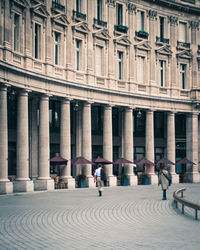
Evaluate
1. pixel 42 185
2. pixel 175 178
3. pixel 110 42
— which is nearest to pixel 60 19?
pixel 110 42

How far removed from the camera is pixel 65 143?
39719 millimetres

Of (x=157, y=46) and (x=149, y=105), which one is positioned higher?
(x=157, y=46)

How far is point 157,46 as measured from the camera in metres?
49.9

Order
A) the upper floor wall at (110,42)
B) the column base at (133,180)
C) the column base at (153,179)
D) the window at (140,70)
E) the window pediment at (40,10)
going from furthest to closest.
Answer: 1. the window at (140,70)
2. the column base at (153,179)
3. the column base at (133,180)
4. the window pediment at (40,10)
5. the upper floor wall at (110,42)

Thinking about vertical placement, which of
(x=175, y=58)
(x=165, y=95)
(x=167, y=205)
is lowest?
(x=167, y=205)

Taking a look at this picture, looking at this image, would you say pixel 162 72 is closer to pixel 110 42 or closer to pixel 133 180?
pixel 110 42

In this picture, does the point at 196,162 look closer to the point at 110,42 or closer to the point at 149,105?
the point at 149,105

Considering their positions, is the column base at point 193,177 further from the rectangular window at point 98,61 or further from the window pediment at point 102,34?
the window pediment at point 102,34

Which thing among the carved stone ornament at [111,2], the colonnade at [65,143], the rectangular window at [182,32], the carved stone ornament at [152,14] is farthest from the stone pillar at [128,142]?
the rectangular window at [182,32]

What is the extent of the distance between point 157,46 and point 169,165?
1179 centimetres

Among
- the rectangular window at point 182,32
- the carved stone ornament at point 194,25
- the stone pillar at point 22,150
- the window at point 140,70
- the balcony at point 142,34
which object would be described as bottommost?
the stone pillar at point 22,150

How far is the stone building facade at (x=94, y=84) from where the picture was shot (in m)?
34.7

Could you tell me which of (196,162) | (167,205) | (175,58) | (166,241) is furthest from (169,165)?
(166,241)

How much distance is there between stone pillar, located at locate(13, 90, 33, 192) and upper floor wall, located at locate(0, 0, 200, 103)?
8.70 ft
